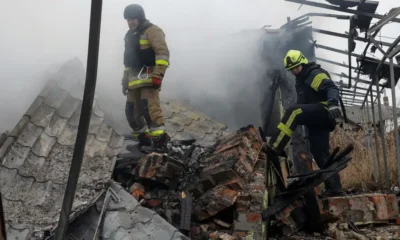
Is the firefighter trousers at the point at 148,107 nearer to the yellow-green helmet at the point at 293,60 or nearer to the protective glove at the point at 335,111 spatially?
the yellow-green helmet at the point at 293,60

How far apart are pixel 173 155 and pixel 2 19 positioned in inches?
115

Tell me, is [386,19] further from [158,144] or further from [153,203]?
[153,203]

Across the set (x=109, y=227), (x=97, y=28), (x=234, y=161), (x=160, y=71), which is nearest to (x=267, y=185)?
(x=234, y=161)

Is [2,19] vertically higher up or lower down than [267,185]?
higher up

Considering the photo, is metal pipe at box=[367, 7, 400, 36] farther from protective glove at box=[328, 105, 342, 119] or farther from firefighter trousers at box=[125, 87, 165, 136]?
firefighter trousers at box=[125, 87, 165, 136]

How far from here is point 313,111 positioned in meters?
5.26

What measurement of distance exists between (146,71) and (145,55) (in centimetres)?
19

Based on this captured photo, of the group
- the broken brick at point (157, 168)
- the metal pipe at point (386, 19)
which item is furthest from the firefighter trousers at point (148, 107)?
the metal pipe at point (386, 19)

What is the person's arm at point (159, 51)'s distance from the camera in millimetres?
4902

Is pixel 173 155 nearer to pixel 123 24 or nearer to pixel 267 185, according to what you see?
pixel 267 185

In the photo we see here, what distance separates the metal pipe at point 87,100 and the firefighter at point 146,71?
2.63 metres

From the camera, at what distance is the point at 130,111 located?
17.8 feet

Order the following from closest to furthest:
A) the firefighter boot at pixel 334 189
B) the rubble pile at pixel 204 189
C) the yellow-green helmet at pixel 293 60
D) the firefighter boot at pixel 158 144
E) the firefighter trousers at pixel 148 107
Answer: the rubble pile at pixel 204 189 < the firefighter boot at pixel 158 144 < the firefighter trousers at pixel 148 107 < the yellow-green helmet at pixel 293 60 < the firefighter boot at pixel 334 189

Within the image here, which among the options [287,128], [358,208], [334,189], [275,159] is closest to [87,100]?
[275,159]
